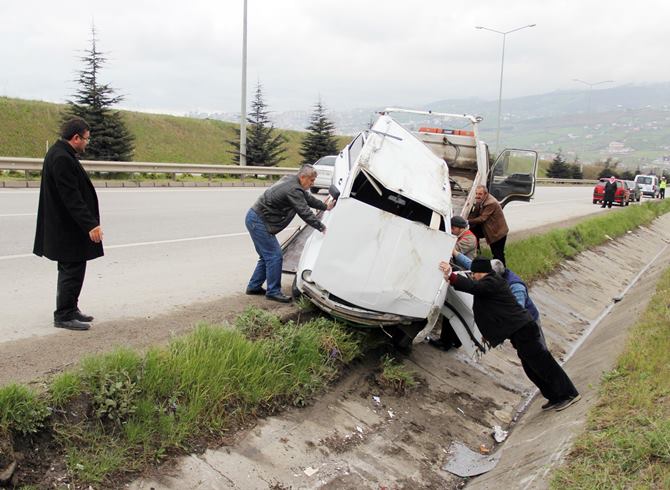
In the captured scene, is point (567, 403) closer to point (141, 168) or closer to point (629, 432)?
point (629, 432)

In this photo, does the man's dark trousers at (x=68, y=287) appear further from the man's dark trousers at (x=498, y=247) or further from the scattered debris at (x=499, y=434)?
the man's dark trousers at (x=498, y=247)

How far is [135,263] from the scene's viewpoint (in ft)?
27.9

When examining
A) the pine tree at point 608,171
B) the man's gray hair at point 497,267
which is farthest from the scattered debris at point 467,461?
the pine tree at point 608,171

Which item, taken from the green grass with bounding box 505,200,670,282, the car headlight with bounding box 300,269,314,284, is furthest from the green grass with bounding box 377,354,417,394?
the green grass with bounding box 505,200,670,282

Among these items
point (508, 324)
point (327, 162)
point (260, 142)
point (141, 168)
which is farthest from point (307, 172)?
point (260, 142)

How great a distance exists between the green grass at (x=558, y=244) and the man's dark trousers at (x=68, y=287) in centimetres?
848

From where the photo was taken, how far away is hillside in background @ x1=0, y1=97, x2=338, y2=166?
109 ft

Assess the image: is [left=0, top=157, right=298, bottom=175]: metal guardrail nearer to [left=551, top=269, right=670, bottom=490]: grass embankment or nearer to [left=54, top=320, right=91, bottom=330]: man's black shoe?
[left=54, top=320, right=91, bottom=330]: man's black shoe

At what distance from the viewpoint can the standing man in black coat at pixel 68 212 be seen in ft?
17.0

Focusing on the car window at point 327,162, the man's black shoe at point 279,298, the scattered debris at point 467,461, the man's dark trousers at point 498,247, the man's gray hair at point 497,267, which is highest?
the car window at point 327,162

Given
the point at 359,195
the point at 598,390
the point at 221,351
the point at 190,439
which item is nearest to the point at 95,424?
the point at 190,439

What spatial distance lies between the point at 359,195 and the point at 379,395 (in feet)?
7.14

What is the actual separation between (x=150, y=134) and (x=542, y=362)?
38.6 metres

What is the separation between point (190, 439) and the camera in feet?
14.3
